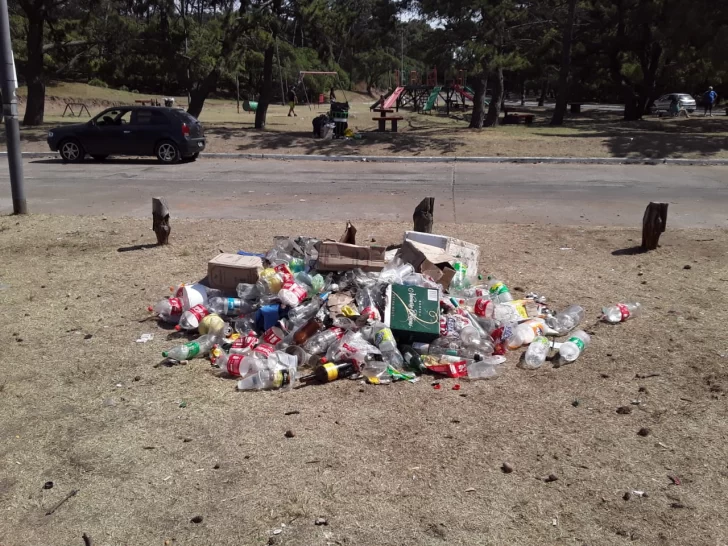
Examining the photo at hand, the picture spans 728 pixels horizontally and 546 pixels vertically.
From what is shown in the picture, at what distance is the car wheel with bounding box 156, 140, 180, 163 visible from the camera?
18.9 meters

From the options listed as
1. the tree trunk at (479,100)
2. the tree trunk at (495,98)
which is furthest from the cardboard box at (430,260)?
the tree trunk at (495,98)

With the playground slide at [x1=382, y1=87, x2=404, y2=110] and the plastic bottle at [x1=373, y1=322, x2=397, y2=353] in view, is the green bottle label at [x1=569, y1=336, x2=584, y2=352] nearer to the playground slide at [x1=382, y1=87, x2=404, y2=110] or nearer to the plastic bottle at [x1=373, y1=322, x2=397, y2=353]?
the plastic bottle at [x1=373, y1=322, x2=397, y2=353]

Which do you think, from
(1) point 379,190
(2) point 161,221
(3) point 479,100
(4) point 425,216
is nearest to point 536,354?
(4) point 425,216

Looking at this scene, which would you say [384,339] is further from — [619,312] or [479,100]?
[479,100]

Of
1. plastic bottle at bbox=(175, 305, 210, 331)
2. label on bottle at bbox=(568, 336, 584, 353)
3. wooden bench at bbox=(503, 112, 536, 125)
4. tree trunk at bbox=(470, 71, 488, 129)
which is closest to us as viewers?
label on bottle at bbox=(568, 336, 584, 353)

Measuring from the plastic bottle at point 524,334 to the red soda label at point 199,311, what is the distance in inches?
103

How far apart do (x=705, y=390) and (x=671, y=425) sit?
670 mm

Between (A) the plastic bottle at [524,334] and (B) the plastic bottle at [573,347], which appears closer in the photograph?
(B) the plastic bottle at [573,347]

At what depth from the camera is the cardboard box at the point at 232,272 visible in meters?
6.53

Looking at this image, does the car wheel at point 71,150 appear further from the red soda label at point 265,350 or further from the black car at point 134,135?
the red soda label at point 265,350

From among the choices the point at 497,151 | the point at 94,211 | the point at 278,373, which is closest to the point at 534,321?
the point at 278,373

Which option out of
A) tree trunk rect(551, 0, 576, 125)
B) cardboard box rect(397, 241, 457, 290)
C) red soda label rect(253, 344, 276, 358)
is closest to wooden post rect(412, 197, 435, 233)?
cardboard box rect(397, 241, 457, 290)

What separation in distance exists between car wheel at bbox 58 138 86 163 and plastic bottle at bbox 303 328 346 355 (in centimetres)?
1585

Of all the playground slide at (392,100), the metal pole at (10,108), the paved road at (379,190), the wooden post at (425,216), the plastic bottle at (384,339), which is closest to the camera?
the plastic bottle at (384,339)
